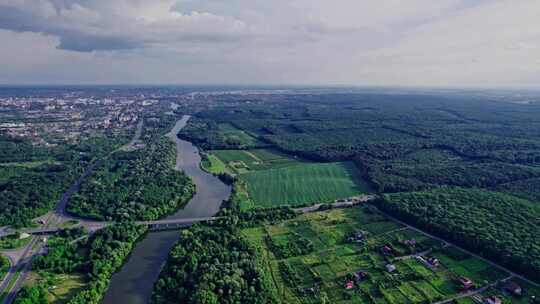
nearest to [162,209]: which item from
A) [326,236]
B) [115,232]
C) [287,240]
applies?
[115,232]

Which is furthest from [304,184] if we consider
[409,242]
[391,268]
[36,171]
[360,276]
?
[36,171]

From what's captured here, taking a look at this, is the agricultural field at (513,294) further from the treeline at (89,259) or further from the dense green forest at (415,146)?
the treeline at (89,259)

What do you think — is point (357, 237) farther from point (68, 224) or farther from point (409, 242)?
point (68, 224)

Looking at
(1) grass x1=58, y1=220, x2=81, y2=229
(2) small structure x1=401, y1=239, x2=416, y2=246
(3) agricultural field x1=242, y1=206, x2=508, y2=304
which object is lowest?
(3) agricultural field x1=242, y1=206, x2=508, y2=304

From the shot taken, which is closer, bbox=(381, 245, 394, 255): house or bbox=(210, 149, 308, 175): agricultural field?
bbox=(381, 245, 394, 255): house

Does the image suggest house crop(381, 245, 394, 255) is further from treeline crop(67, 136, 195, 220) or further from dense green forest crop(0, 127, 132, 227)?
dense green forest crop(0, 127, 132, 227)

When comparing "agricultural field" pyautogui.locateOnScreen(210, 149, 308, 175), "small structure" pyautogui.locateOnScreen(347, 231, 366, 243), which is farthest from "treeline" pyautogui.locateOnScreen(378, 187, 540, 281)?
"agricultural field" pyautogui.locateOnScreen(210, 149, 308, 175)
